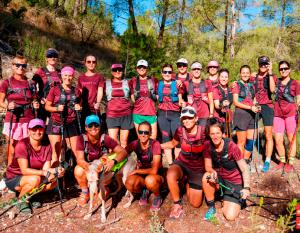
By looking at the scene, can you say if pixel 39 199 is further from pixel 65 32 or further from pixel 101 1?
pixel 101 1

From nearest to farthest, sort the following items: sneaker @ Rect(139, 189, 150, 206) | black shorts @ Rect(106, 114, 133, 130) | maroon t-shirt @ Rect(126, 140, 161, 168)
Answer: maroon t-shirt @ Rect(126, 140, 161, 168) → sneaker @ Rect(139, 189, 150, 206) → black shorts @ Rect(106, 114, 133, 130)

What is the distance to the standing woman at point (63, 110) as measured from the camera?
19.2 ft

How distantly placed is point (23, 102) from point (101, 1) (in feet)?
63.4

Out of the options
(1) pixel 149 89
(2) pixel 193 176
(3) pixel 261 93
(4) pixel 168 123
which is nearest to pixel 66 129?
(1) pixel 149 89

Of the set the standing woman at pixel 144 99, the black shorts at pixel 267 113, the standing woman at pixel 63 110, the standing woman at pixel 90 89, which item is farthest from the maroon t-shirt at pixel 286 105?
the standing woman at pixel 63 110

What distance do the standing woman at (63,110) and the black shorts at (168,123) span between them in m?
1.89

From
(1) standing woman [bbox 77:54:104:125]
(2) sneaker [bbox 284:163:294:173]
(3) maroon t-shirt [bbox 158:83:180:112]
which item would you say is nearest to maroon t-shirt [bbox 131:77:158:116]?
(3) maroon t-shirt [bbox 158:83:180:112]

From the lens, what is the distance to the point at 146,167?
18.7 feet

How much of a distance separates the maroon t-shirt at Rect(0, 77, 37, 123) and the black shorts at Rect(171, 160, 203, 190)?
10.2ft

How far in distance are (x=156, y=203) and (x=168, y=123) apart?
1882 mm

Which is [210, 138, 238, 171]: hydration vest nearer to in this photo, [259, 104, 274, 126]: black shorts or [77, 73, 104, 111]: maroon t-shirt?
[259, 104, 274, 126]: black shorts

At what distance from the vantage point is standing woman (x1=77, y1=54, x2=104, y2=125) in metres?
6.45

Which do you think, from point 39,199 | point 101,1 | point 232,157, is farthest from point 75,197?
point 101,1

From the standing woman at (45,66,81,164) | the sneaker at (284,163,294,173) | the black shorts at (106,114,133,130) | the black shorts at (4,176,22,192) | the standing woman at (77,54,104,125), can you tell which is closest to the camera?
the black shorts at (4,176,22,192)
